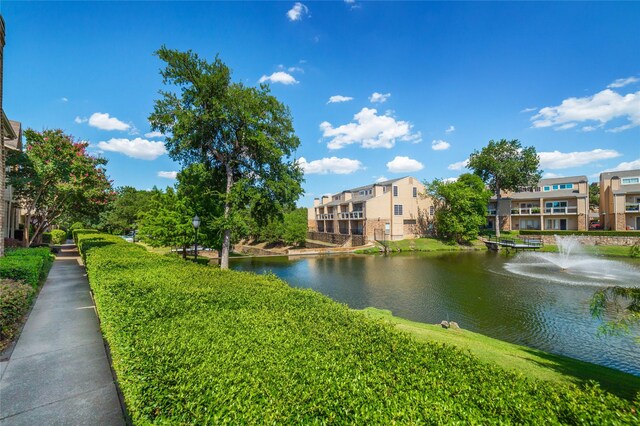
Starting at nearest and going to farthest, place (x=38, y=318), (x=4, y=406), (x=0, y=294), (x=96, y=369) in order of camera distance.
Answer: (x=4, y=406), (x=96, y=369), (x=0, y=294), (x=38, y=318)

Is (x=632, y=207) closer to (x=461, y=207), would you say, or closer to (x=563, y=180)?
(x=563, y=180)

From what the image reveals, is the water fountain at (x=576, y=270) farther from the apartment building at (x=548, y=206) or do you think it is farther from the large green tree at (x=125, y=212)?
the large green tree at (x=125, y=212)

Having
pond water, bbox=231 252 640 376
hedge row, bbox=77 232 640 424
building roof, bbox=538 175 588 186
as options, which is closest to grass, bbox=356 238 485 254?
pond water, bbox=231 252 640 376

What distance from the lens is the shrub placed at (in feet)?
24.4

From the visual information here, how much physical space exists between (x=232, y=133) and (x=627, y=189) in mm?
55635

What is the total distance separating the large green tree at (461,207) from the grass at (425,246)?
206cm

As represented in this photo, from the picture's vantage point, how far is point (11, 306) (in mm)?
7844

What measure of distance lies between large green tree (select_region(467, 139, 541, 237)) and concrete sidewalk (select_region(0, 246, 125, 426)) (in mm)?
53654

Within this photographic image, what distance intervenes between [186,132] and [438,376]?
17.6 metres

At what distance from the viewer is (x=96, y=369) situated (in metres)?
6.08

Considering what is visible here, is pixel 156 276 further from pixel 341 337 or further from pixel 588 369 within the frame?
pixel 588 369

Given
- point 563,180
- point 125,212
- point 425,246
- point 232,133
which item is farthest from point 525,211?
point 125,212

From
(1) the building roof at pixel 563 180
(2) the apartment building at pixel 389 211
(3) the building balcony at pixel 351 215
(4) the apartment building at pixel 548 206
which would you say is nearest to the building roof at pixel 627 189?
(4) the apartment building at pixel 548 206

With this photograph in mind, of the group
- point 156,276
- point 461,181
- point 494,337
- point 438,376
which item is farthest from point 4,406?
point 461,181
